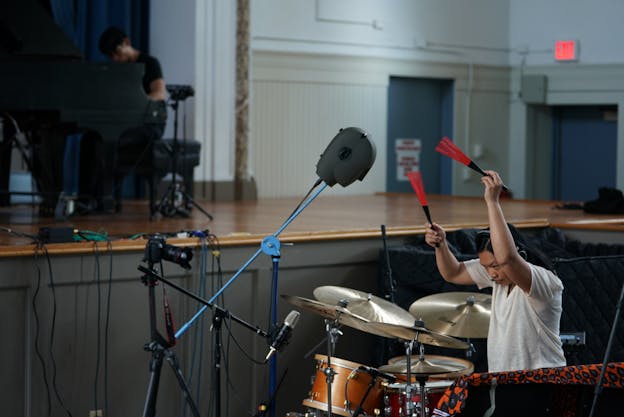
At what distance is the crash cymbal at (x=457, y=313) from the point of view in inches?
179

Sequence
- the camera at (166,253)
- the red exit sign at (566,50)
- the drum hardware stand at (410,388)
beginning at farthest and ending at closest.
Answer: the red exit sign at (566,50) < the drum hardware stand at (410,388) < the camera at (166,253)

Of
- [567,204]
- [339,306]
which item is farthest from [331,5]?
[339,306]

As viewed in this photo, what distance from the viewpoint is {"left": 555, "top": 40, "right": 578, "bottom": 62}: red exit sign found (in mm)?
11289

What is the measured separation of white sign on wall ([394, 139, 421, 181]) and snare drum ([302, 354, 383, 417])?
651 cm

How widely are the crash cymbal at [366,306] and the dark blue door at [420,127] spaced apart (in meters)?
6.37

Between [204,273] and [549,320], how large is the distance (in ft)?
6.22

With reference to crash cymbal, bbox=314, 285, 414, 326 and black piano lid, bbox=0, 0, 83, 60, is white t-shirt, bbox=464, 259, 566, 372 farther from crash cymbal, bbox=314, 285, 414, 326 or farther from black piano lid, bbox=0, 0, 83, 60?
black piano lid, bbox=0, 0, 83, 60

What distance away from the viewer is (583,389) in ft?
11.9

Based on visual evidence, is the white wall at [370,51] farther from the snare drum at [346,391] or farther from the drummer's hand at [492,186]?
the drummer's hand at [492,186]

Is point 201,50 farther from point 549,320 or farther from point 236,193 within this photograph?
point 549,320

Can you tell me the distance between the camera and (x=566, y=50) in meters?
11.3

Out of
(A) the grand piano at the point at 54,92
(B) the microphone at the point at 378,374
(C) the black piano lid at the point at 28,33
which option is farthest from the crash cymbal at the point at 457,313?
(C) the black piano lid at the point at 28,33

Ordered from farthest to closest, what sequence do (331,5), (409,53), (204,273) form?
(409,53) < (331,5) < (204,273)

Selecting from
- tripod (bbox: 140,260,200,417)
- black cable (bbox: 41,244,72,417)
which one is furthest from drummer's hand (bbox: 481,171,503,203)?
black cable (bbox: 41,244,72,417)
